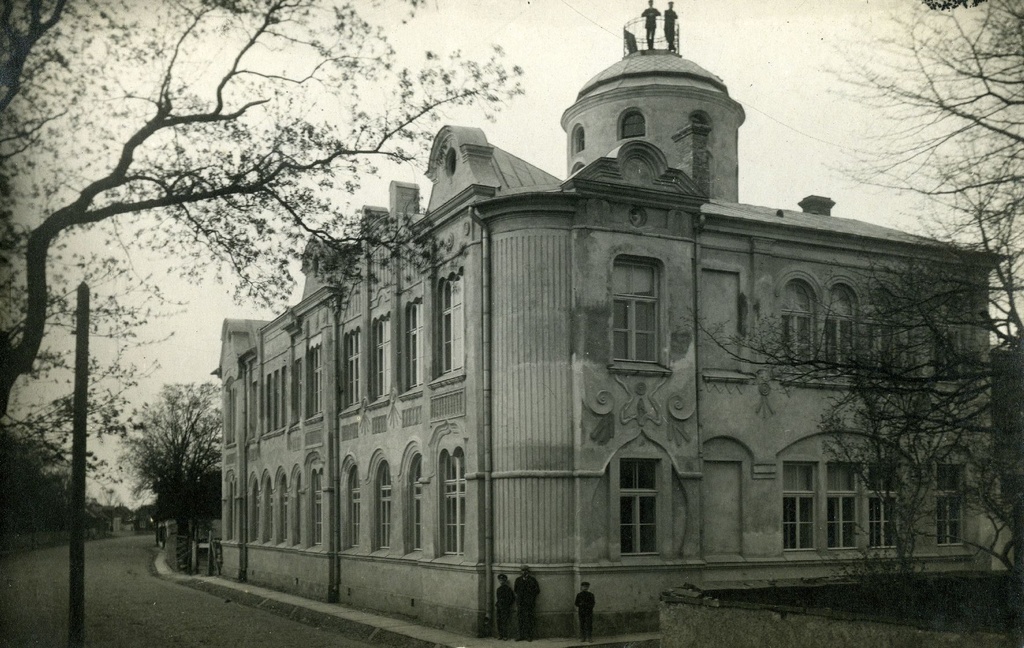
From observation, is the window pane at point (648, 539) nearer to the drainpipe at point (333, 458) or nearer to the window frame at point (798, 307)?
the window frame at point (798, 307)

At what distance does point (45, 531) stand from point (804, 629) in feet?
33.3

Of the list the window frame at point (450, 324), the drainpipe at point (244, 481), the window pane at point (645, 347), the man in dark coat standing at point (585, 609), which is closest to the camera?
the man in dark coat standing at point (585, 609)

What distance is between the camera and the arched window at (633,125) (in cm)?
2984

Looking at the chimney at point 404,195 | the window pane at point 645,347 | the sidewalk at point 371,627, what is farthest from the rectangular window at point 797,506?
the chimney at point 404,195

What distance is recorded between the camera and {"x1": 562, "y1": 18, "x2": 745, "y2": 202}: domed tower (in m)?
29.6

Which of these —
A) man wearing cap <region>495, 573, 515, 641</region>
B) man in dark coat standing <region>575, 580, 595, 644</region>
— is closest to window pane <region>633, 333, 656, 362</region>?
man in dark coat standing <region>575, 580, 595, 644</region>

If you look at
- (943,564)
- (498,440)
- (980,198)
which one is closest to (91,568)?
(498,440)

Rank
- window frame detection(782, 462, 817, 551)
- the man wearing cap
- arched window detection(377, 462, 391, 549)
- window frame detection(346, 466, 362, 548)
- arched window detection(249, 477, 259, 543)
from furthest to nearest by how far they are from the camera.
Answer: arched window detection(249, 477, 259, 543) → window frame detection(346, 466, 362, 548) → arched window detection(377, 462, 391, 549) → window frame detection(782, 462, 817, 551) → the man wearing cap

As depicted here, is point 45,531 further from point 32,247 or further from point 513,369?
point 513,369

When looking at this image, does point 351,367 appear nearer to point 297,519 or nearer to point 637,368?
point 297,519

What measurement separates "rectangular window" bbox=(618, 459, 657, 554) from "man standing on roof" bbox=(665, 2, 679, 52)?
15.8 meters

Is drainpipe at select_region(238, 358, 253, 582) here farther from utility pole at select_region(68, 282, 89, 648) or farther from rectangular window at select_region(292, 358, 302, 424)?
utility pole at select_region(68, 282, 89, 648)

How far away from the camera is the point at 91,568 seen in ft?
159

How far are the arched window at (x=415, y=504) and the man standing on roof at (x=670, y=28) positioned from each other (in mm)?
15331
